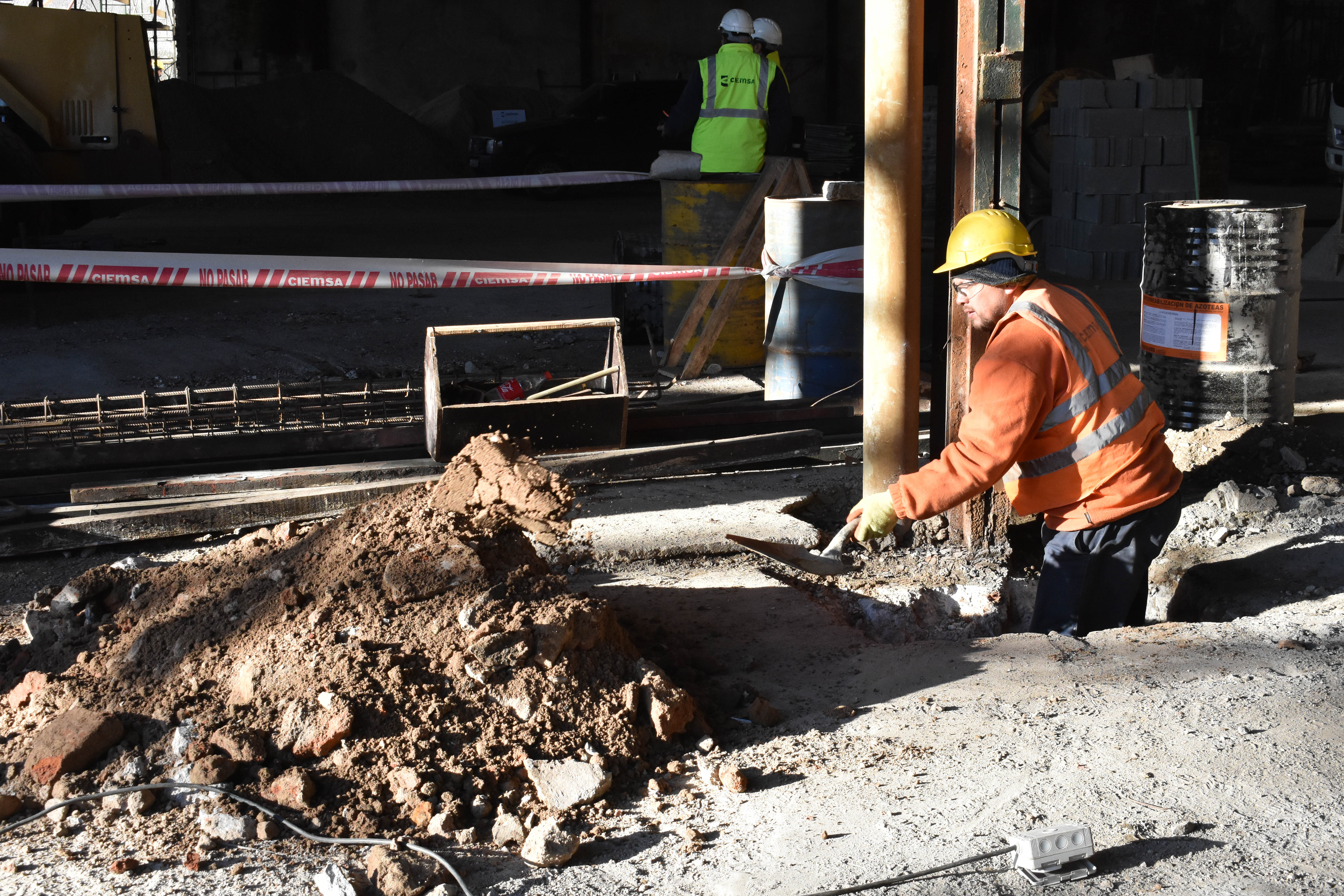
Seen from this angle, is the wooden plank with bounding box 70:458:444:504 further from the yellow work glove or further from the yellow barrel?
the yellow barrel

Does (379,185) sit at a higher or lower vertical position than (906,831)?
higher

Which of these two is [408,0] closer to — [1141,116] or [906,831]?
[1141,116]

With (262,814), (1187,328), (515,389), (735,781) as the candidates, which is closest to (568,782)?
(735,781)

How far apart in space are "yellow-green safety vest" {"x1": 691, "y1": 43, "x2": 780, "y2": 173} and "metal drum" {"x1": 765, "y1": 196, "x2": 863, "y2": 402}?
5.54ft

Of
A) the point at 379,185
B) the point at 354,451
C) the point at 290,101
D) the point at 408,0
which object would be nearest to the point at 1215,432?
the point at 354,451

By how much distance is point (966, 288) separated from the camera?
3744mm

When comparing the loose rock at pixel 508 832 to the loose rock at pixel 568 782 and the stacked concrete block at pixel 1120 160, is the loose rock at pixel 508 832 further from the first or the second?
the stacked concrete block at pixel 1120 160

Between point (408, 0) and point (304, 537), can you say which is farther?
point (408, 0)

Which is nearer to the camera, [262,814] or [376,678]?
[262,814]

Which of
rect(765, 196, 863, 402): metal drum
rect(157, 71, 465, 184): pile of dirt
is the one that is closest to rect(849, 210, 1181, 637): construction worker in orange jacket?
rect(765, 196, 863, 402): metal drum

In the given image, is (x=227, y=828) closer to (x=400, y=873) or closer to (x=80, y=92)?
(x=400, y=873)

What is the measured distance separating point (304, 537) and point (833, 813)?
184cm

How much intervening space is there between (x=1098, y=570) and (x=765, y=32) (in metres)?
5.40

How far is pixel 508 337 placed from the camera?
351 inches
